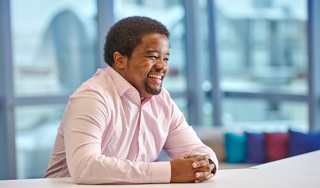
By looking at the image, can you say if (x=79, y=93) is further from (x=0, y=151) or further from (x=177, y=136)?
(x=0, y=151)

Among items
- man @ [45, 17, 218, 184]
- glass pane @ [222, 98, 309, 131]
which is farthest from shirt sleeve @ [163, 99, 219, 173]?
glass pane @ [222, 98, 309, 131]

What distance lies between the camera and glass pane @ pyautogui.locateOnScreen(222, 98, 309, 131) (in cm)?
425

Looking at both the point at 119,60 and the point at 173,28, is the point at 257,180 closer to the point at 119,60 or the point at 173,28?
the point at 119,60

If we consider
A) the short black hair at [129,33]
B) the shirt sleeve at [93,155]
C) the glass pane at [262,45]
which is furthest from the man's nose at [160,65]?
the glass pane at [262,45]

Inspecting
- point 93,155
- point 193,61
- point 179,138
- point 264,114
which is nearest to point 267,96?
point 264,114

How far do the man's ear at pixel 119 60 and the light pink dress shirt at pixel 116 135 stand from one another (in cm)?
4

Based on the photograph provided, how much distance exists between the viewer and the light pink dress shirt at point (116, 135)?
1203mm

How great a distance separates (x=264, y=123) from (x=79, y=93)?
3.88 metres

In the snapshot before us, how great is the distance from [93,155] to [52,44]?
10.0 ft

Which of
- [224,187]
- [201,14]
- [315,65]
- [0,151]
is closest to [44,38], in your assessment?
[0,151]

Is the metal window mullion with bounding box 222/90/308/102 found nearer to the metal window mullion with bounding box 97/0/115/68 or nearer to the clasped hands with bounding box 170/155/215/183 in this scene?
the metal window mullion with bounding box 97/0/115/68

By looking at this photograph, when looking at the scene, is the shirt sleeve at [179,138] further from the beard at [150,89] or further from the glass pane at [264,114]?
the glass pane at [264,114]

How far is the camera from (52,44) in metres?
3.99

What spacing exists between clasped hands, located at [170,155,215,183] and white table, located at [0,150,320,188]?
0.09 ft
